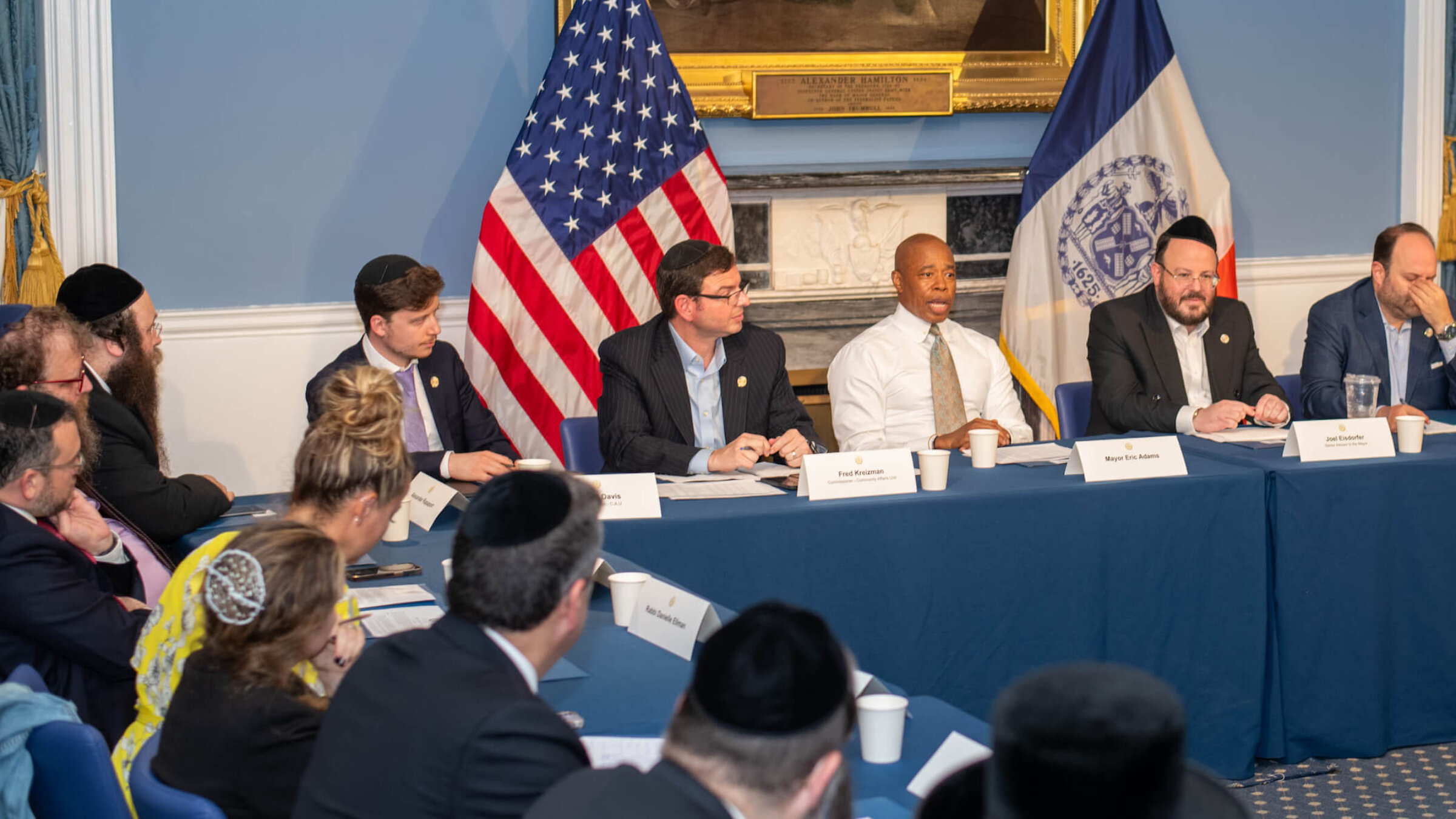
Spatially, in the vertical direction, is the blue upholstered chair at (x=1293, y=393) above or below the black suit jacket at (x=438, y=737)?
above

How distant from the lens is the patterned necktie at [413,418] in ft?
12.0

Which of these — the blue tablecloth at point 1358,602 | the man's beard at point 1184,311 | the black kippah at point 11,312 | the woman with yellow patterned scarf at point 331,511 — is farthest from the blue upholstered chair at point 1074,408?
the black kippah at point 11,312

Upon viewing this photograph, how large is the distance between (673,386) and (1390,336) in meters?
2.35

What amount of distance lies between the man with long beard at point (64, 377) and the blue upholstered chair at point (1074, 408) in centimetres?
256

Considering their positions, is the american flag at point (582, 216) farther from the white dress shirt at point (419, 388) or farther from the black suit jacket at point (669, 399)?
the black suit jacket at point (669, 399)

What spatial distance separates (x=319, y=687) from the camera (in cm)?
178

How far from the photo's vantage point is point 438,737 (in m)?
1.24

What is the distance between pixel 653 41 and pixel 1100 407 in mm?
2061

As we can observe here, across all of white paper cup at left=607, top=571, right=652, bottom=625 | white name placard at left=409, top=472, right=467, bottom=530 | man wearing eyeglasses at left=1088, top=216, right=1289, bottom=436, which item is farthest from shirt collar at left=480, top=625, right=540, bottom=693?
man wearing eyeglasses at left=1088, top=216, right=1289, bottom=436

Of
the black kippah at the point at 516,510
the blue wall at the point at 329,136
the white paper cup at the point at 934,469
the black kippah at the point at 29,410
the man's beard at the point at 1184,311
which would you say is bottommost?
the white paper cup at the point at 934,469

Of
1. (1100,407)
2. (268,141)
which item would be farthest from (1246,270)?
(268,141)

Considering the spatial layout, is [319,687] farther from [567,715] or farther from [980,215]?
[980,215]

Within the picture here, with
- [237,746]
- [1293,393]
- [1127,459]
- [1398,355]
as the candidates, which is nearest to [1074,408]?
[1293,393]

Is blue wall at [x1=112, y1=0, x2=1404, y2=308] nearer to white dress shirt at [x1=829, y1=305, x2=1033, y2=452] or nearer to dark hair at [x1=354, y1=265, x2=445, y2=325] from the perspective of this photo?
dark hair at [x1=354, y1=265, x2=445, y2=325]
